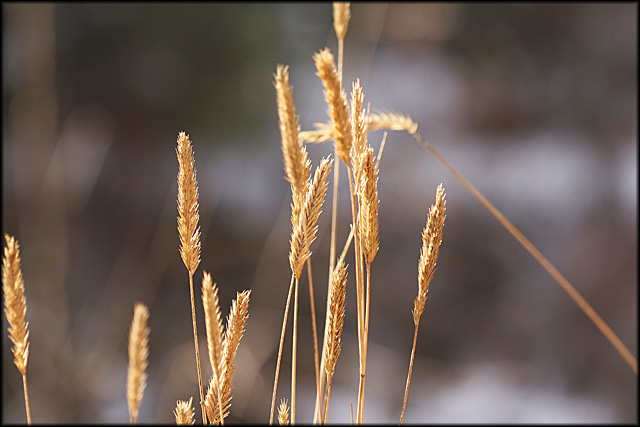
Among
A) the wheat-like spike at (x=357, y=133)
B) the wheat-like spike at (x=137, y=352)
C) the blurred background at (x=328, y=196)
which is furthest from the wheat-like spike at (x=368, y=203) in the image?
the blurred background at (x=328, y=196)

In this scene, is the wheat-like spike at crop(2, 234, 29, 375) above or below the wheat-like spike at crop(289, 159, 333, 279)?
below

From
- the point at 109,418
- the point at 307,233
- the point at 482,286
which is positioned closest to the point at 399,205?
the point at 482,286

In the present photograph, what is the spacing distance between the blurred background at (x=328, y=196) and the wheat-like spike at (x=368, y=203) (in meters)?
1.20

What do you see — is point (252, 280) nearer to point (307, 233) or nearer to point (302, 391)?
point (302, 391)

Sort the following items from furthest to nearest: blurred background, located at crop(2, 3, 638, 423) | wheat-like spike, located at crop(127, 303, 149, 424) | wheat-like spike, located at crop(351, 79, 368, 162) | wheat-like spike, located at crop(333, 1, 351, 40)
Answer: blurred background, located at crop(2, 3, 638, 423) < wheat-like spike, located at crop(333, 1, 351, 40) < wheat-like spike, located at crop(351, 79, 368, 162) < wheat-like spike, located at crop(127, 303, 149, 424)

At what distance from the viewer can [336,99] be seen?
319mm

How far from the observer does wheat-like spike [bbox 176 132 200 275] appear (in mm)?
305

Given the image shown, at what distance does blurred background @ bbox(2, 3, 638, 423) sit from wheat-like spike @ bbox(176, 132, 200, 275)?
1.21m

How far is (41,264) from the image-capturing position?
1597 millimetres

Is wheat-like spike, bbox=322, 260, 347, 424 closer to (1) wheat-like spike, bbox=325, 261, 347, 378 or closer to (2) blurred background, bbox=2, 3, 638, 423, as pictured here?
(1) wheat-like spike, bbox=325, 261, 347, 378

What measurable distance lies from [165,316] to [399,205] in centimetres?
76

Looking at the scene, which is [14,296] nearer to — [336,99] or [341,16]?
[336,99]

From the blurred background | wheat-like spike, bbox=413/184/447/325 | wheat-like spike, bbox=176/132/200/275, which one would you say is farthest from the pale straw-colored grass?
the blurred background

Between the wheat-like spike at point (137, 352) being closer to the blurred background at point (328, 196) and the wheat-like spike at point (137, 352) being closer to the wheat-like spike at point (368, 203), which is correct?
the wheat-like spike at point (368, 203)
